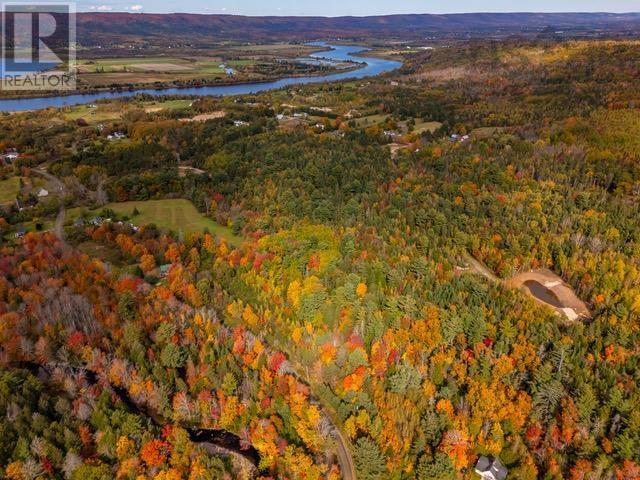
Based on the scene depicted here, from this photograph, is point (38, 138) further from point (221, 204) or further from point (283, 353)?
point (283, 353)

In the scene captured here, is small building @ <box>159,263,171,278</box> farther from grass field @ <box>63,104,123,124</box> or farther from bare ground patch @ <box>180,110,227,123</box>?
grass field @ <box>63,104,123,124</box>

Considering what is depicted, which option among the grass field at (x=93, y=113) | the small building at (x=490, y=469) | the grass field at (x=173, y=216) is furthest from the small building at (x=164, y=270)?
the grass field at (x=93, y=113)

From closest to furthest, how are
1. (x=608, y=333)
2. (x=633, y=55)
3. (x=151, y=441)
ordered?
1. (x=151, y=441)
2. (x=608, y=333)
3. (x=633, y=55)

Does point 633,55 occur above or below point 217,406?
above

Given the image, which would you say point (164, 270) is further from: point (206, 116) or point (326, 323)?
point (206, 116)

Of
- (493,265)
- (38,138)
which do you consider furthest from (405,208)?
(38,138)

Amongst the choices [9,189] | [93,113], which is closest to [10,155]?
[9,189]

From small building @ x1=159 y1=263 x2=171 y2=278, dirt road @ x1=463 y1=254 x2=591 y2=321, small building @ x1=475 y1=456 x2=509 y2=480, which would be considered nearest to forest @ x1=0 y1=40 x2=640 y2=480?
small building @ x1=159 y1=263 x2=171 y2=278
